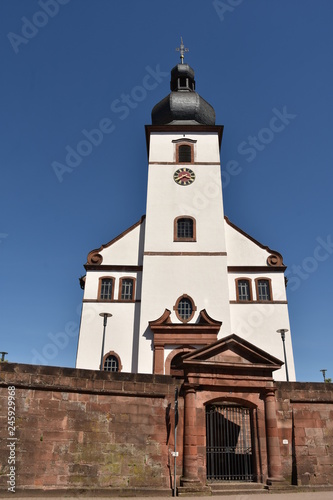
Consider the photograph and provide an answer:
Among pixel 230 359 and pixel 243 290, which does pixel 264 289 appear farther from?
pixel 230 359

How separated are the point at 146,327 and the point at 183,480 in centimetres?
1105

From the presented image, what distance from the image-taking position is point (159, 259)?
79.9 ft

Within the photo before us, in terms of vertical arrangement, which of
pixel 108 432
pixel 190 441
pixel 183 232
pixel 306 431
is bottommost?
pixel 190 441

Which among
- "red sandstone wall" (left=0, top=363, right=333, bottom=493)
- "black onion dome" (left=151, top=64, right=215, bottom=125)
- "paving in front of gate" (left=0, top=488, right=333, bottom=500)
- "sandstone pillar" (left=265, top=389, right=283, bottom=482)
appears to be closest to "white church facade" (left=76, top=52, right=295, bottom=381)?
"black onion dome" (left=151, top=64, right=215, bottom=125)

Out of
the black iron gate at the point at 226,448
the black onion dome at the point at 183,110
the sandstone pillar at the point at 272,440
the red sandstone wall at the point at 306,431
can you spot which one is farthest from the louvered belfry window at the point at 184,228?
the sandstone pillar at the point at 272,440

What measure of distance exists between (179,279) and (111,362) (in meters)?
5.63

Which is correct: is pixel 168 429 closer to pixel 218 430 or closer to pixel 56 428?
pixel 218 430

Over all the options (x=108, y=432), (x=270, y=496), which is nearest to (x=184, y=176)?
(x=108, y=432)

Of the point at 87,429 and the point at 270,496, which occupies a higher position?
the point at 87,429

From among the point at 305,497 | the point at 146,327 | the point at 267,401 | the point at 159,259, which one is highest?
the point at 159,259

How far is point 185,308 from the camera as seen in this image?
23.1m

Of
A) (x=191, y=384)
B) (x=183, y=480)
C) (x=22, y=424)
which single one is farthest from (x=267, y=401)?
(x=22, y=424)

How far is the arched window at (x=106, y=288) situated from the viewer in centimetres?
2428

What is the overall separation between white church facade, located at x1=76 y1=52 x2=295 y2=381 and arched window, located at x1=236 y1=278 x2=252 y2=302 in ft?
0.18
